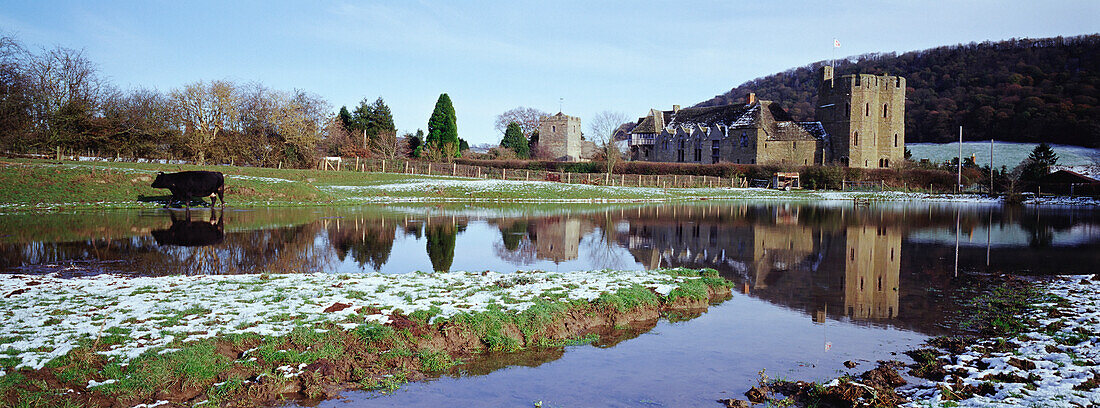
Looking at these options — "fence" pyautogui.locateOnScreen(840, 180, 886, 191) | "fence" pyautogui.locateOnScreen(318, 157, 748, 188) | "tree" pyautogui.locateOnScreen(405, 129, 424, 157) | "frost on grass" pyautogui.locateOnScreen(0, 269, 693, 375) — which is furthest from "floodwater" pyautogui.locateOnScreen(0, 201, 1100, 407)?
"tree" pyautogui.locateOnScreen(405, 129, 424, 157)

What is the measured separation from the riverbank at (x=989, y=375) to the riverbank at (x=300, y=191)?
29.0 m

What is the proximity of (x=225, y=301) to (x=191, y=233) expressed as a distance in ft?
39.0

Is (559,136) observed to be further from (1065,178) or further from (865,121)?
(1065,178)

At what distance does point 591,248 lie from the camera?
17906 mm

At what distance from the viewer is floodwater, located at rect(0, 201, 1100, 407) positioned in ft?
23.4

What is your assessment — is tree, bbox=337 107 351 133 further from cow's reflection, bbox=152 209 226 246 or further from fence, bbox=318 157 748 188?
cow's reflection, bbox=152 209 226 246

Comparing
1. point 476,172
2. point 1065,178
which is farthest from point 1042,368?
point 1065,178

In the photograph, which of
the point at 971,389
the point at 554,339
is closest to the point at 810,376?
the point at 971,389

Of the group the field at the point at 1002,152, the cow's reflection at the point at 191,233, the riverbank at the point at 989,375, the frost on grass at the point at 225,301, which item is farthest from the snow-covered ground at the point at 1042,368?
the field at the point at 1002,152

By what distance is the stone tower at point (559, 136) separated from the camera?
108 m

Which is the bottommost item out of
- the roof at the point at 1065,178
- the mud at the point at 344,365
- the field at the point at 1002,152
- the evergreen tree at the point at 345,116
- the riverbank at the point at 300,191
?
the mud at the point at 344,365

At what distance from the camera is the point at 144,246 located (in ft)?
51.7

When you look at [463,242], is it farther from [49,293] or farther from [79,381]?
[79,381]

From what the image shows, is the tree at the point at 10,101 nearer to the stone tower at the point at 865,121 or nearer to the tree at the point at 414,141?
the tree at the point at 414,141
